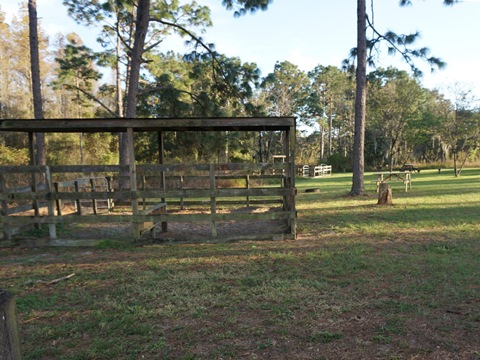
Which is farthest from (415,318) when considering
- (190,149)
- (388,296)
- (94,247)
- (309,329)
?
(190,149)

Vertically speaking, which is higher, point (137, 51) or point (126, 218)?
point (137, 51)

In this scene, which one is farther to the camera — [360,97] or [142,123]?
[360,97]

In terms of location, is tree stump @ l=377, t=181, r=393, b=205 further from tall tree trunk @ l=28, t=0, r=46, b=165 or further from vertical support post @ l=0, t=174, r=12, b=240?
tall tree trunk @ l=28, t=0, r=46, b=165

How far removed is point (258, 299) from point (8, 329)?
8.90ft

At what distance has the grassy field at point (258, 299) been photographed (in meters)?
2.86

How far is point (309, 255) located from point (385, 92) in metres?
39.1

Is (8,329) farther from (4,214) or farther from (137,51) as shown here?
(137,51)

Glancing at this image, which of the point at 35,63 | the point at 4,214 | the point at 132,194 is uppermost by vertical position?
the point at 35,63

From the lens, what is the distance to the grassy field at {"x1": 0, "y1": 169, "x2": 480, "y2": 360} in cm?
286

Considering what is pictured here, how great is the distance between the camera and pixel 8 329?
1579 millimetres

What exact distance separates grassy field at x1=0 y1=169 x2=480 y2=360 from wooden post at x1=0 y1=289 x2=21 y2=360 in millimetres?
1306

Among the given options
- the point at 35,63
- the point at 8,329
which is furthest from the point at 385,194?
the point at 35,63

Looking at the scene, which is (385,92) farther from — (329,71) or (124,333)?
(124,333)

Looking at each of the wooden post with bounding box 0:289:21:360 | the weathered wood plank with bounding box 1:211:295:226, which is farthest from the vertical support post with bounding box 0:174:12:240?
the wooden post with bounding box 0:289:21:360
